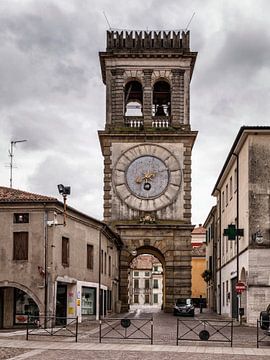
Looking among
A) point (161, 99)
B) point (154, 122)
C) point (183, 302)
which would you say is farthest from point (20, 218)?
point (161, 99)

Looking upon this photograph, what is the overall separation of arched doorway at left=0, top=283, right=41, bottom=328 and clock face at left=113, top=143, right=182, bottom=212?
79.2ft

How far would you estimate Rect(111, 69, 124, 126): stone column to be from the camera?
5978cm

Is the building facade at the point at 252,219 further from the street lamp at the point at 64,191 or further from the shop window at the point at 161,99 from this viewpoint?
the shop window at the point at 161,99

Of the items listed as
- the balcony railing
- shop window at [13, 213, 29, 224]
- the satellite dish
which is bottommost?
the satellite dish

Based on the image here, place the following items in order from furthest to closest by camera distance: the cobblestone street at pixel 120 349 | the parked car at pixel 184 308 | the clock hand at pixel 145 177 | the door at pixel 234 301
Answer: the clock hand at pixel 145 177, the parked car at pixel 184 308, the door at pixel 234 301, the cobblestone street at pixel 120 349

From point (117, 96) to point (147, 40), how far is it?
17.8 ft

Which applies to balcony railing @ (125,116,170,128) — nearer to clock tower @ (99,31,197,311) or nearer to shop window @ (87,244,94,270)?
clock tower @ (99,31,197,311)

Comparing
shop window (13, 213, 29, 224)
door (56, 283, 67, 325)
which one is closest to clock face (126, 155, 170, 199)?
door (56, 283, 67, 325)

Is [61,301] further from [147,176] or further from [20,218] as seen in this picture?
[147,176]

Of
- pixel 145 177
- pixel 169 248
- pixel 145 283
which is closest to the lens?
pixel 169 248

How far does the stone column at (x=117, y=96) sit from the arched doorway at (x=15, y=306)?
26749 mm

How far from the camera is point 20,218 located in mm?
34875

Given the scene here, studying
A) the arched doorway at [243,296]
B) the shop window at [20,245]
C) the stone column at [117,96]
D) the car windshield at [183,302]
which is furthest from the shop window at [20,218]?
the stone column at [117,96]

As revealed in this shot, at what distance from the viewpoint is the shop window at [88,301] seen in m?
40.4
